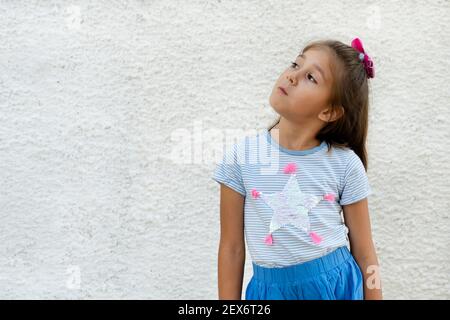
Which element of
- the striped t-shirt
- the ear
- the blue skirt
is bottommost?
the blue skirt

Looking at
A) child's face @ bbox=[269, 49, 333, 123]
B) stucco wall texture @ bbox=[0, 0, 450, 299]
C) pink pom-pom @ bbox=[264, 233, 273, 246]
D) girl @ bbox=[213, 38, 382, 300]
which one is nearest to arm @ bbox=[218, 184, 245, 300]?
girl @ bbox=[213, 38, 382, 300]

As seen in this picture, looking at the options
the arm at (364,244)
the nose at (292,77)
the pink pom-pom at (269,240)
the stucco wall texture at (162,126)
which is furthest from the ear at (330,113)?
the stucco wall texture at (162,126)

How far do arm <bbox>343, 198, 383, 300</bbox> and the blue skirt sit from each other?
0.04 metres

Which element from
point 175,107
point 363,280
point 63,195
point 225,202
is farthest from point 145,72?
point 363,280

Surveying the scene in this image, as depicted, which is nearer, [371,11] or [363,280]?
[363,280]

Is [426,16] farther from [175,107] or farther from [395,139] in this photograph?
[175,107]

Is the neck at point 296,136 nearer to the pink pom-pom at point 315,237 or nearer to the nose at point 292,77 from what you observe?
the nose at point 292,77

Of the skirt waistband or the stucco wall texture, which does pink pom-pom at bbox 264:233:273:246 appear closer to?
the skirt waistband

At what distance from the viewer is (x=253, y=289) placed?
5.82ft

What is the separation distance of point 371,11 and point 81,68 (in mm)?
1050

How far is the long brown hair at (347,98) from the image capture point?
68.2 inches

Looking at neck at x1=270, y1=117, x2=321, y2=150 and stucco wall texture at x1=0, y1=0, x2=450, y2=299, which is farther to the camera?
stucco wall texture at x1=0, y1=0, x2=450, y2=299

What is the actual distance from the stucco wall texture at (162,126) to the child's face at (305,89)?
0.58 m

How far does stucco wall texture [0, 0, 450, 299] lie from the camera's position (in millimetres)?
2283
